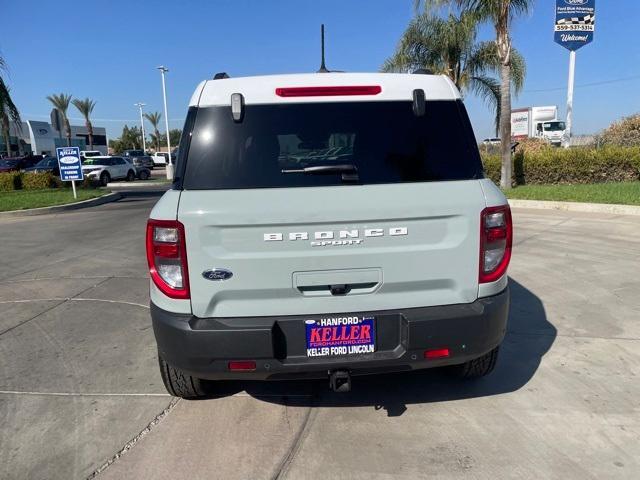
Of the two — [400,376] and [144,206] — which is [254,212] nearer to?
[400,376]

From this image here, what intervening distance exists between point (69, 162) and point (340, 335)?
16.6 m

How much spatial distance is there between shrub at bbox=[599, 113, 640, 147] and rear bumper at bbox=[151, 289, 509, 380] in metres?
20.6

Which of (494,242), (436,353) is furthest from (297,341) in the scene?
(494,242)

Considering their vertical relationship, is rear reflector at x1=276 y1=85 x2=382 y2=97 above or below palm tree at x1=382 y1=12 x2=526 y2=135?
below

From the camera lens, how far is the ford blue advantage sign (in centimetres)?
1802

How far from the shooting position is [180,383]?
3287 millimetres

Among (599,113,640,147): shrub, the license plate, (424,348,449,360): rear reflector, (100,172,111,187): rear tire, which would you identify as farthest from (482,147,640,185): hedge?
(100,172,111,187): rear tire

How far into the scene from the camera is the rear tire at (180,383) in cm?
324

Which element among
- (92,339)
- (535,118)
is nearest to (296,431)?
(92,339)

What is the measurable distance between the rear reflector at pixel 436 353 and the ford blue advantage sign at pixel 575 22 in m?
19.2

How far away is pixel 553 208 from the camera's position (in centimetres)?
1238

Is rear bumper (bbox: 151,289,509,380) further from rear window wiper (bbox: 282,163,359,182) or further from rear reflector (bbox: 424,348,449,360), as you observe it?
rear window wiper (bbox: 282,163,359,182)

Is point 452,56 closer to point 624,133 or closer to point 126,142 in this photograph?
point 624,133

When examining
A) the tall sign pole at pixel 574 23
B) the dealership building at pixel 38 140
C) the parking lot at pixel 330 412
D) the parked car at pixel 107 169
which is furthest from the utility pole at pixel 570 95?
the dealership building at pixel 38 140
